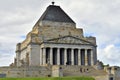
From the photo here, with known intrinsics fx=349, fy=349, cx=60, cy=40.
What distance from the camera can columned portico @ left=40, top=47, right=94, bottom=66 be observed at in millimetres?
82938

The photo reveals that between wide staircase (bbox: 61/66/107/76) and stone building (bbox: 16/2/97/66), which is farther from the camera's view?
stone building (bbox: 16/2/97/66)

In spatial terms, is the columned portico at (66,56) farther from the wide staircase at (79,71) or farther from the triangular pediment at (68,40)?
the wide staircase at (79,71)

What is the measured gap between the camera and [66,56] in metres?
83.8

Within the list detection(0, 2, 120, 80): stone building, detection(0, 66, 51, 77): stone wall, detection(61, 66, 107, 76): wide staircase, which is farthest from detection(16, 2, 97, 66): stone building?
detection(0, 66, 51, 77): stone wall

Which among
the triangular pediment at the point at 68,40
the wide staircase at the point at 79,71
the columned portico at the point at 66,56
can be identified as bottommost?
the wide staircase at the point at 79,71

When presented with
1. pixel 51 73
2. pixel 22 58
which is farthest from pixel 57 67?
pixel 22 58

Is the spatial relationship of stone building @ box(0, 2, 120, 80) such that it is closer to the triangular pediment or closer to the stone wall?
the triangular pediment

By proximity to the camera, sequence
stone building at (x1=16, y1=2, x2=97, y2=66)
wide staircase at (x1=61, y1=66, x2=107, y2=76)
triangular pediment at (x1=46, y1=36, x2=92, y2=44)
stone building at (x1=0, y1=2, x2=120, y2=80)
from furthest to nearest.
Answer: triangular pediment at (x1=46, y1=36, x2=92, y2=44) → stone building at (x1=16, y1=2, x2=97, y2=66) → stone building at (x1=0, y1=2, x2=120, y2=80) → wide staircase at (x1=61, y1=66, x2=107, y2=76)

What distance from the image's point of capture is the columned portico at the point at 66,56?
272 feet

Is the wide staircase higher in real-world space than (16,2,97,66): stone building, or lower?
lower

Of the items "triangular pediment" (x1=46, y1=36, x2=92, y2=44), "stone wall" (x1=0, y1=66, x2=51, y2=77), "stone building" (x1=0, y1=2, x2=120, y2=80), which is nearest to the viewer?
"stone wall" (x1=0, y1=66, x2=51, y2=77)

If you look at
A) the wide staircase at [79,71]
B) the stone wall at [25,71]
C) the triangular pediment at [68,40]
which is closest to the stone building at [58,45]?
the triangular pediment at [68,40]

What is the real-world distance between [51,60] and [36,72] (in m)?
13.9

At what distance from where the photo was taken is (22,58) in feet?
313
